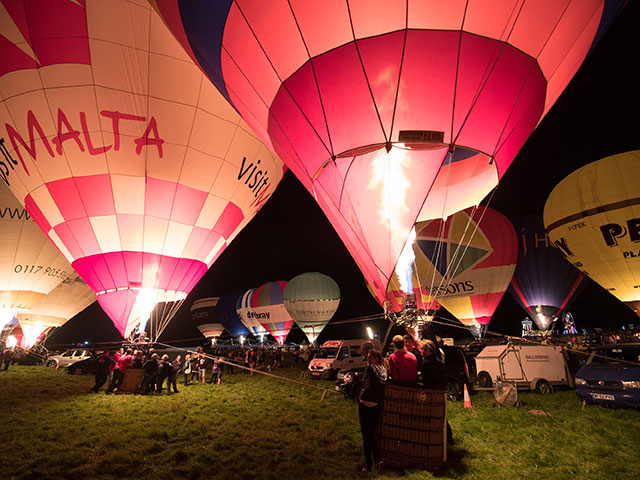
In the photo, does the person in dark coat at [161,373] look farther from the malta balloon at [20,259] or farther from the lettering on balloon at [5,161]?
the malta balloon at [20,259]

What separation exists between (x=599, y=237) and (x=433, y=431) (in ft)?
51.1

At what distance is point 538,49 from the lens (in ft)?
13.8

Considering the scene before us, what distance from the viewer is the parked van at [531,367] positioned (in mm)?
8633

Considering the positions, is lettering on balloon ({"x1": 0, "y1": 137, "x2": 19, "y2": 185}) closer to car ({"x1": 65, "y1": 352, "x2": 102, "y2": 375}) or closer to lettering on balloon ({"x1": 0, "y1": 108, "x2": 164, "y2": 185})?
lettering on balloon ({"x1": 0, "y1": 108, "x2": 164, "y2": 185})

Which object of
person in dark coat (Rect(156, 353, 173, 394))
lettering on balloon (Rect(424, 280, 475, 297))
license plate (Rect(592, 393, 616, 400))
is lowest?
license plate (Rect(592, 393, 616, 400))

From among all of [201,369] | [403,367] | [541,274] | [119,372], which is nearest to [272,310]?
[201,369]

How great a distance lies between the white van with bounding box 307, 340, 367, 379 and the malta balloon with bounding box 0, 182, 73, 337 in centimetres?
1274

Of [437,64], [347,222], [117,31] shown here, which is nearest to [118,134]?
[117,31]

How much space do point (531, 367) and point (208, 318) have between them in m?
45.5

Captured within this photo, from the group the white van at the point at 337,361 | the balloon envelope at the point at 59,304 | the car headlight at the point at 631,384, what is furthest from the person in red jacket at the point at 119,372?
the balloon envelope at the point at 59,304

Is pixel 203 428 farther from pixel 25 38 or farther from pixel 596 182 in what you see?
pixel 596 182

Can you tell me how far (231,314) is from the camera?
140 ft

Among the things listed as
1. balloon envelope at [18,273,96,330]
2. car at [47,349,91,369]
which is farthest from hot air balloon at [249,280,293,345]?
car at [47,349,91,369]

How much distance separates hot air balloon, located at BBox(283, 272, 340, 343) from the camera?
1134 inches
